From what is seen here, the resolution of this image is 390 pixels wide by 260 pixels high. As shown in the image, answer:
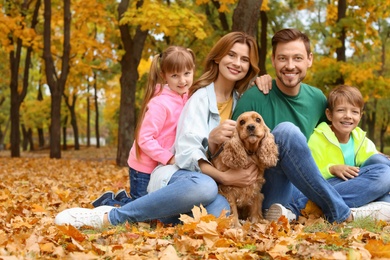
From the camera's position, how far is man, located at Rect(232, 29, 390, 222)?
424 centimetres

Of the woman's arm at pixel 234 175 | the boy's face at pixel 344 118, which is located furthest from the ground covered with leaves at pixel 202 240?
the boy's face at pixel 344 118

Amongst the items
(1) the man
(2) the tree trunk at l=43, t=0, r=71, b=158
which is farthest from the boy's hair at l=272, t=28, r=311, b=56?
(2) the tree trunk at l=43, t=0, r=71, b=158

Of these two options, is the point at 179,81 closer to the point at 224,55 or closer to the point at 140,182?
the point at 224,55

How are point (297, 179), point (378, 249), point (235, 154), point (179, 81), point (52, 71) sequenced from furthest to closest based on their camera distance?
point (52, 71)
point (179, 81)
point (297, 179)
point (235, 154)
point (378, 249)

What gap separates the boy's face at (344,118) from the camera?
4836mm

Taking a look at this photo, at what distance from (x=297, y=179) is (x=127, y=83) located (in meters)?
9.93

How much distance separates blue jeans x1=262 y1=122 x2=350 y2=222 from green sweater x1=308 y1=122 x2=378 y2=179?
0.41 metres

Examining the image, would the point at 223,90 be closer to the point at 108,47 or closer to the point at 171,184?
the point at 171,184

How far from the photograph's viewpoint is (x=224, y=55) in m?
4.73

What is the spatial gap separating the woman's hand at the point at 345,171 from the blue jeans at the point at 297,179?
0.30 m

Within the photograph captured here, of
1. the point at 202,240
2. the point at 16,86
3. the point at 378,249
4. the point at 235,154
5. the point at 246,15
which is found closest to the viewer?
the point at 378,249

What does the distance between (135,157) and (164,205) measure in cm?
84

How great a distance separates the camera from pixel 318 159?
485 centimetres

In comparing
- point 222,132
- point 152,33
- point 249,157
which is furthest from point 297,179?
point 152,33
